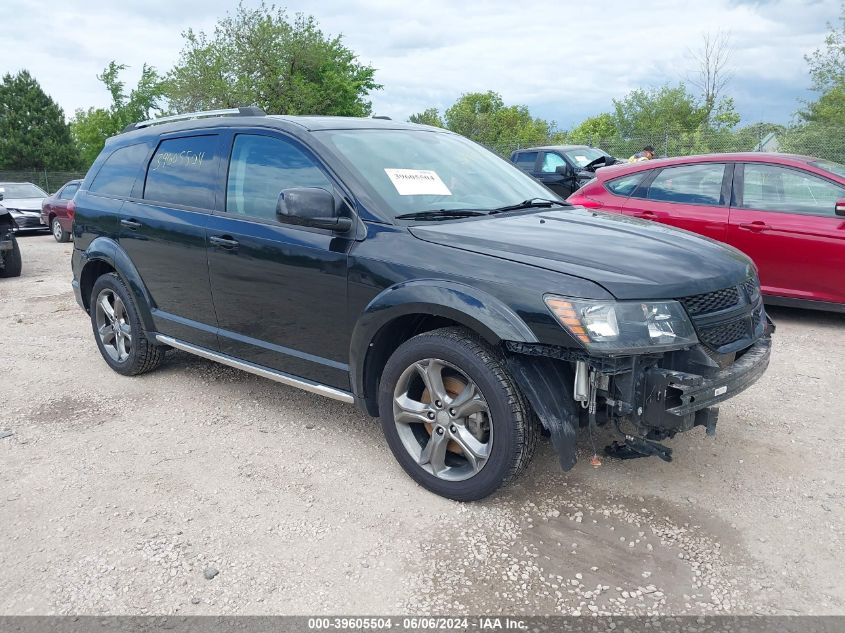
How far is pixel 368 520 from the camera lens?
313cm

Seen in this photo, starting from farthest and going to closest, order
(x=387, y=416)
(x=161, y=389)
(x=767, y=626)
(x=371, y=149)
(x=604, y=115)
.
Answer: (x=604, y=115)
(x=161, y=389)
(x=371, y=149)
(x=387, y=416)
(x=767, y=626)

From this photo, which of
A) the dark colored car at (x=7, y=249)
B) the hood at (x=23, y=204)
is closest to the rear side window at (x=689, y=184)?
the dark colored car at (x=7, y=249)

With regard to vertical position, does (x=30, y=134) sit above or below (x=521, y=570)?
above

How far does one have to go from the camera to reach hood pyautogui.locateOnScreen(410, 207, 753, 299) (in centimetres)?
286

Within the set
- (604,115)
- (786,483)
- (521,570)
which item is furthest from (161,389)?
(604,115)

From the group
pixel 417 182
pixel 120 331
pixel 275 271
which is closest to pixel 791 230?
pixel 417 182

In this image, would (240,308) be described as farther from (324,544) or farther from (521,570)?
(521,570)

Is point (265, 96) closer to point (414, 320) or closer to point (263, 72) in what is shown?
point (263, 72)

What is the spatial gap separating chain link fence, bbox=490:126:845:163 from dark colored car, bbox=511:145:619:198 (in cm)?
240

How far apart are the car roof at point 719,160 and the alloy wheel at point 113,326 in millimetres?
5010

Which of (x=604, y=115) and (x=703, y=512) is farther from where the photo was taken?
(x=604, y=115)

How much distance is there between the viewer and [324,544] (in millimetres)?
2949

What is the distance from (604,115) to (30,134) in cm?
5964

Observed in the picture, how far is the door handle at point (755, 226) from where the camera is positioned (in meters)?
6.23
